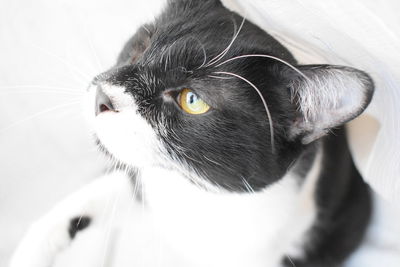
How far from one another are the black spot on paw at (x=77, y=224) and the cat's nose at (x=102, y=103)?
1.27ft

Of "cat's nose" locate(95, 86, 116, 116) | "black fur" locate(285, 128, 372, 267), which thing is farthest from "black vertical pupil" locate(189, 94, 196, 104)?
"black fur" locate(285, 128, 372, 267)

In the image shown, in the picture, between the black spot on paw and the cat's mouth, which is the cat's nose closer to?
the cat's mouth

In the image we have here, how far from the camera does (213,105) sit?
787 mm

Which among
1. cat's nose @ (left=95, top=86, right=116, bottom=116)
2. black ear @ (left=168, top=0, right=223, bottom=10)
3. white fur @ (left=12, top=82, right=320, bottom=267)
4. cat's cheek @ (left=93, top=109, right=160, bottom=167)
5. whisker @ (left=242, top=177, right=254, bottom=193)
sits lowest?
white fur @ (left=12, top=82, right=320, bottom=267)

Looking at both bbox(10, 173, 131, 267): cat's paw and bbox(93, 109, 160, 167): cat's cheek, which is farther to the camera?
bbox(10, 173, 131, 267): cat's paw

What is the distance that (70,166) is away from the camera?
1443 millimetres

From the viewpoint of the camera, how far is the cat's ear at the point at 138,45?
2.92 feet

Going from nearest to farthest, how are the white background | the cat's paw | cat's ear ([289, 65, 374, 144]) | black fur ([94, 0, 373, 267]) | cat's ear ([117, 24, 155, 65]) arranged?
1. cat's ear ([289, 65, 374, 144])
2. black fur ([94, 0, 373, 267])
3. cat's ear ([117, 24, 155, 65])
4. the cat's paw
5. the white background

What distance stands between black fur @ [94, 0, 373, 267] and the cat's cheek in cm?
2

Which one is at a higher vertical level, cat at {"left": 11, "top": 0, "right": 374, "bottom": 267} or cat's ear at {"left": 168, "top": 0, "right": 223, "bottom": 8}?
cat's ear at {"left": 168, "top": 0, "right": 223, "bottom": 8}

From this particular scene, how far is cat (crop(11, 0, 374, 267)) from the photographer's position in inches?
30.2

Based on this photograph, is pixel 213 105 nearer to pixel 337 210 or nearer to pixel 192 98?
pixel 192 98

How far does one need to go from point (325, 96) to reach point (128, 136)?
320 mm

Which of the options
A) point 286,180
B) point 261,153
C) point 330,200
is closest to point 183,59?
point 261,153
